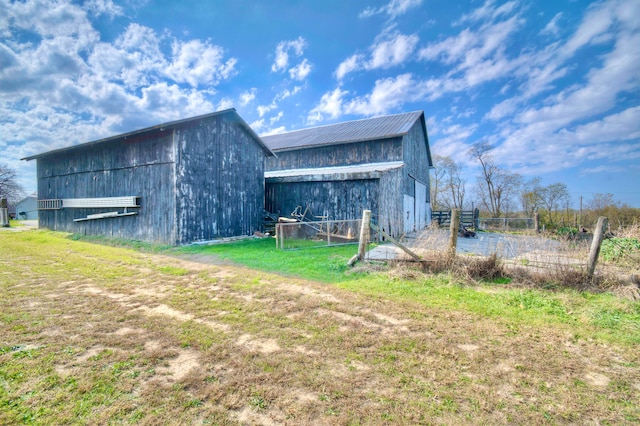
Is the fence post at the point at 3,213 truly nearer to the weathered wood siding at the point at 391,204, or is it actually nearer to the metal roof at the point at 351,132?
the metal roof at the point at 351,132

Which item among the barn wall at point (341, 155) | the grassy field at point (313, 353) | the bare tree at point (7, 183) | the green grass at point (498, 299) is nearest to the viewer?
the grassy field at point (313, 353)

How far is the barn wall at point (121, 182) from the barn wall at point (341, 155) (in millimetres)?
8798

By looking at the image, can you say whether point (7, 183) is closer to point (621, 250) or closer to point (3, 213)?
point (3, 213)

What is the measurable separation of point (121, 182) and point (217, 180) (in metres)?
4.63

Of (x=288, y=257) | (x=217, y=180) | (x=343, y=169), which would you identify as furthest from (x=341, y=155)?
(x=288, y=257)

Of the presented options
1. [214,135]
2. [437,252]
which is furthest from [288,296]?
[214,135]

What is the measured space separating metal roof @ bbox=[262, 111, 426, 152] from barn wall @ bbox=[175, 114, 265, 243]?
6.20 m

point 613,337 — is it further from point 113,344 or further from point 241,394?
point 113,344

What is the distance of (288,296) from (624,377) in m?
4.39

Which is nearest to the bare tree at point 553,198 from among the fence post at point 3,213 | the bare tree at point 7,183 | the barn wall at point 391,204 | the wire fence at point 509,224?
the wire fence at point 509,224

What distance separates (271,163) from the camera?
2172 centimetres

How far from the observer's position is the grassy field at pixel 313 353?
235 centimetres

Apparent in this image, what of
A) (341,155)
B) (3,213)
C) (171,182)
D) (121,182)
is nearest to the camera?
(171,182)

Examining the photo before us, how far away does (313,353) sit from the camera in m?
3.21
